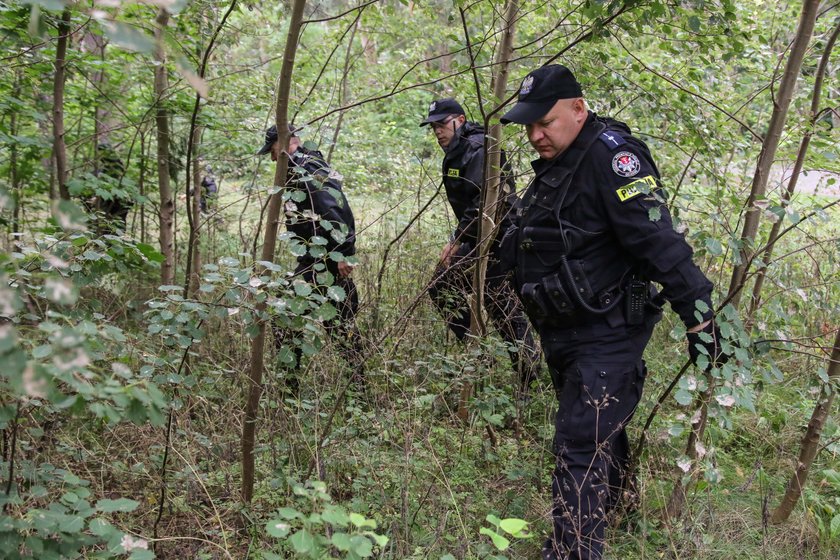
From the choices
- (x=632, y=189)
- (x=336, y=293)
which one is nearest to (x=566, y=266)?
(x=632, y=189)

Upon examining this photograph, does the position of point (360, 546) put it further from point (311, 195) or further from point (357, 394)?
point (311, 195)

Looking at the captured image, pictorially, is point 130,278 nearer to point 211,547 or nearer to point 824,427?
point 211,547

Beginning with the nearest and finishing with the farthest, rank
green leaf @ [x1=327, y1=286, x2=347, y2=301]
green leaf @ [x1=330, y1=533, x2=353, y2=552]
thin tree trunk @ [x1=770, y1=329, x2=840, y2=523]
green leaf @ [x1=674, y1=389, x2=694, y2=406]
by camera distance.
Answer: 1. green leaf @ [x1=330, y1=533, x2=353, y2=552]
2. green leaf @ [x1=674, y1=389, x2=694, y2=406]
3. green leaf @ [x1=327, y1=286, x2=347, y2=301]
4. thin tree trunk @ [x1=770, y1=329, x2=840, y2=523]

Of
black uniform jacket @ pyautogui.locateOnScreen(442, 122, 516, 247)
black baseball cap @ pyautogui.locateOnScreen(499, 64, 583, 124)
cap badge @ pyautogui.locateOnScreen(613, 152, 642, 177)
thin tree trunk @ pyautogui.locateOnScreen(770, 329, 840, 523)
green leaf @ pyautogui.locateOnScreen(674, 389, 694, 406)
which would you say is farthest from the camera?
black uniform jacket @ pyautogui.locateOnScreen(442, 122, 516, 247)

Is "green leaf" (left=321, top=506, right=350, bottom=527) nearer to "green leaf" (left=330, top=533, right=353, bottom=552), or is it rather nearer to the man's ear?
"green leaf" (left=330, top=533, right=353, bottom=552)

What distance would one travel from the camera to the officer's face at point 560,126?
104 inches

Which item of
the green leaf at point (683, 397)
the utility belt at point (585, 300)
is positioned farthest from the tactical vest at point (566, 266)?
the green leaf at point (683, 397)

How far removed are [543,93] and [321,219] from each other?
1.03m

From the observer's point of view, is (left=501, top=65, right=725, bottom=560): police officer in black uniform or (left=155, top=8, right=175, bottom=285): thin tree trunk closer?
(left=501, top=65, right=725, bottom=560): police officer in black uniform

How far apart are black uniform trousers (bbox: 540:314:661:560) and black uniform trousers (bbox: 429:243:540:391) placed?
0.93m

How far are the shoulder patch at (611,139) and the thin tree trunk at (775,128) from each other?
546 mm

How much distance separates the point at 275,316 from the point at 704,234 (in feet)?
5.20

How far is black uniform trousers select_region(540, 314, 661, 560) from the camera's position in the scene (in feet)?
8.07

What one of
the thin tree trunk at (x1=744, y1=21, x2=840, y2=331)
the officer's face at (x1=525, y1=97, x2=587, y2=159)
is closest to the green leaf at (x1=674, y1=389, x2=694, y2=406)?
the thin tree trunk at (x1=744, y1=21, x2=840, y2=331)
